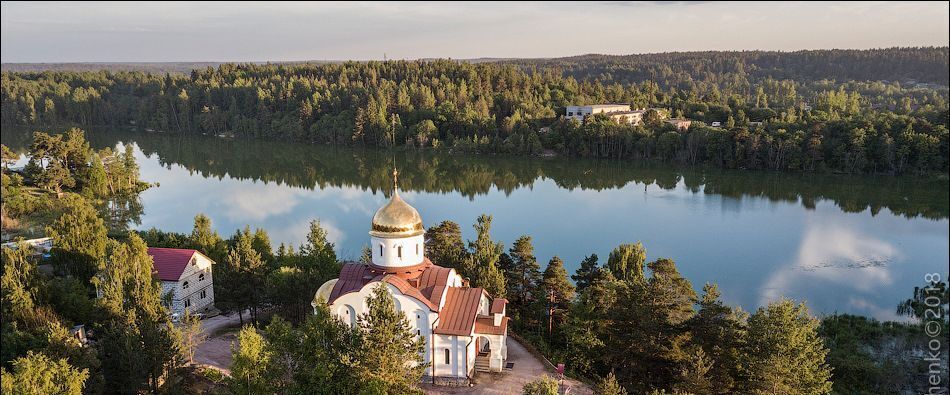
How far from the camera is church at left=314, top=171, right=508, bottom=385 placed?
11938mm

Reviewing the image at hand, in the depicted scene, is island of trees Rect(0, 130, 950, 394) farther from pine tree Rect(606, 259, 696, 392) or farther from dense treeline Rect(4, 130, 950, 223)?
dense treeline Rect(4, 130, 950, 223)

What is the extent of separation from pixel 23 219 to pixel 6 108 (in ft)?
51.7

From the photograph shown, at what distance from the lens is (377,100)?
2282 inches

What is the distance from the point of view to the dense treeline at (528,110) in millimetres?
34375

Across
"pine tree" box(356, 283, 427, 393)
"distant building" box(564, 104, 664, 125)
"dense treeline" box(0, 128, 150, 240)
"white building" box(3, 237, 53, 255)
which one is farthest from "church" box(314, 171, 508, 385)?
"distant building" box(564, 104, 664, 125)

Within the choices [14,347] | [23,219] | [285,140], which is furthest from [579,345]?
[285,140]

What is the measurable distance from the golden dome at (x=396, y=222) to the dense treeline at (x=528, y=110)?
1256cm

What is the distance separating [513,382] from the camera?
1207 centimetres

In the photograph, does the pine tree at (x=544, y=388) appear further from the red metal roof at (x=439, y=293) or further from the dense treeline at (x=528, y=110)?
the dense treeline at (x=528, y=110)

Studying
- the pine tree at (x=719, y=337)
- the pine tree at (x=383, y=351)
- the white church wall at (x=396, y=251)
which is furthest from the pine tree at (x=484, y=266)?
the pine tree at (x=383, y=351)

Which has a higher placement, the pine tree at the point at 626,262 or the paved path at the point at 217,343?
the pine tree at the point at 626,262

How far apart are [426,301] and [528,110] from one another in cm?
4468

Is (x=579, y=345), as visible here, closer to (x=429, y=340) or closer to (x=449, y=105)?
(x=429, y=340)

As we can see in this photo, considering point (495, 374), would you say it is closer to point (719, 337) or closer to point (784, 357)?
point (719, 337)
